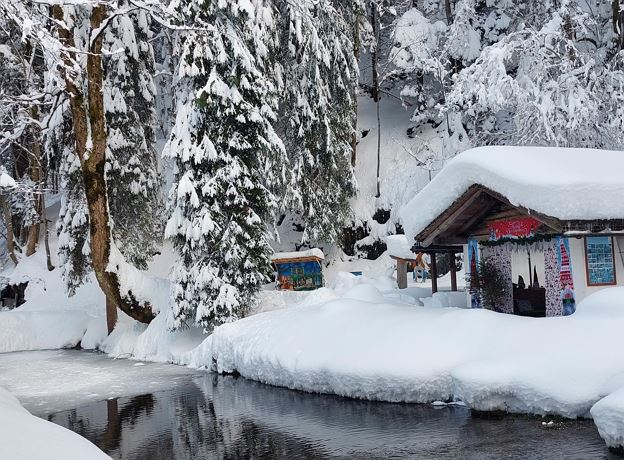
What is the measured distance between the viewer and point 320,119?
2866cm

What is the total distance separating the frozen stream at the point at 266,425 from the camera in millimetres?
9148

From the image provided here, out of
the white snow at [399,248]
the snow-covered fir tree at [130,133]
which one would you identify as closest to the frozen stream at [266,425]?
the snow-covered fir tree at [130,133]

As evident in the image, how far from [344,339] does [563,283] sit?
16.6 feet

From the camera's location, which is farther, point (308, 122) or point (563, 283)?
point (308, 122)

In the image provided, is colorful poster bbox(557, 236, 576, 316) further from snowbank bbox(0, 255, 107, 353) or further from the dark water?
snowbank bbox(0, 255, 107, 353)

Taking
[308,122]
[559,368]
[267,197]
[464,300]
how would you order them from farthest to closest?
1. [308,122]
2. [267,197]
3. [464,300]
4. [559,368]

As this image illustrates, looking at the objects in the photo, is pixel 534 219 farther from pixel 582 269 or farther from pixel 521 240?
pixel 582 269

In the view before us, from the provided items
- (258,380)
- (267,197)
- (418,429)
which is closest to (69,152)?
(267,197)

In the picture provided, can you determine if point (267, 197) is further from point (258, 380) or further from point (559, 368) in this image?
point (559, 368)

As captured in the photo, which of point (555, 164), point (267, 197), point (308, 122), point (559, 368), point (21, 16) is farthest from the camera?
point (308, 122)

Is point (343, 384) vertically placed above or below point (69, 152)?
below

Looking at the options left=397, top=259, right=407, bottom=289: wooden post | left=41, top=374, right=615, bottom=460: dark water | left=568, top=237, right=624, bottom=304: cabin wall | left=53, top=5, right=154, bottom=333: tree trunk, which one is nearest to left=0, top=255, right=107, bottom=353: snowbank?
left=53, top=5, right=154, bottom=333: tree trunk

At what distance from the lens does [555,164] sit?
14.2 m

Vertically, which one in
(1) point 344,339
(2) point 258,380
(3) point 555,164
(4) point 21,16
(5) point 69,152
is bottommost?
(2) point 258,380
